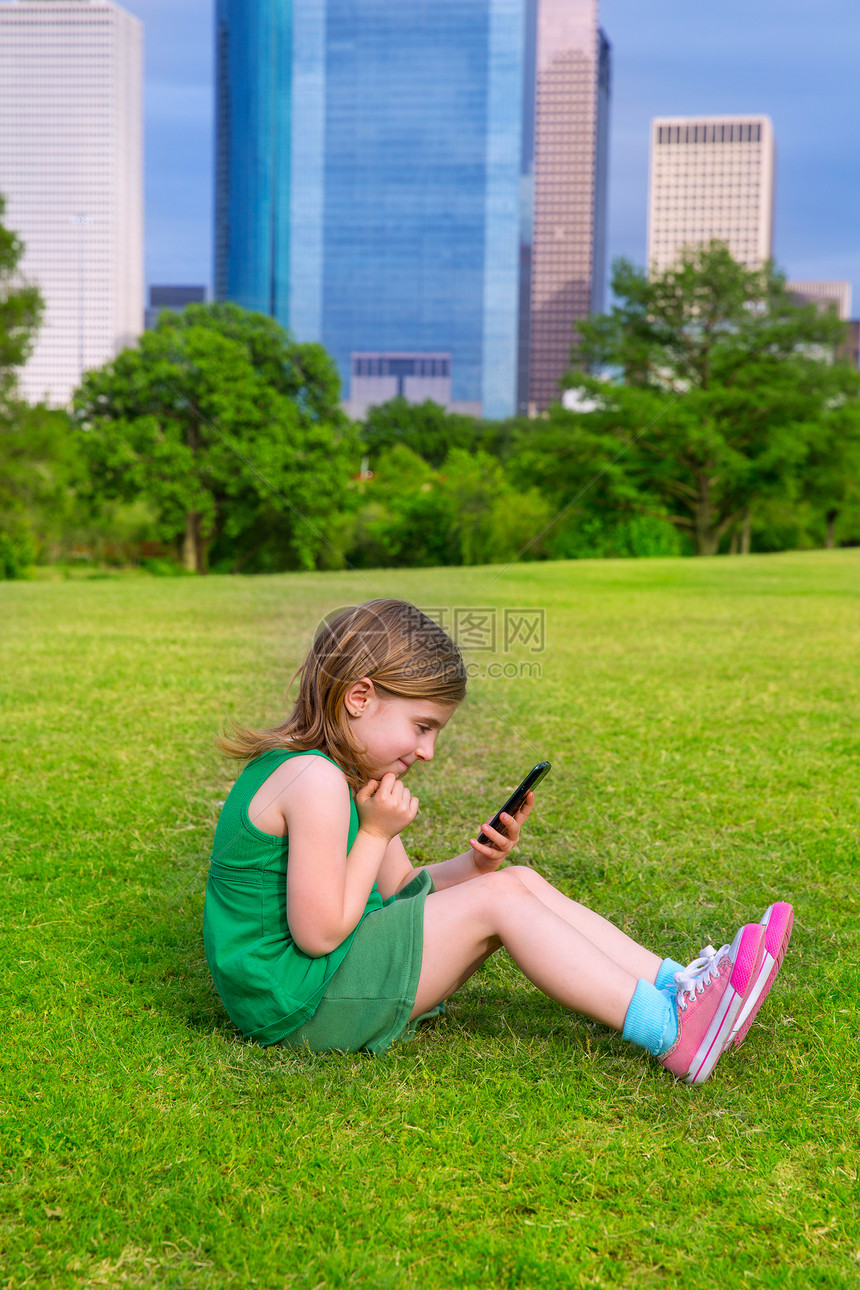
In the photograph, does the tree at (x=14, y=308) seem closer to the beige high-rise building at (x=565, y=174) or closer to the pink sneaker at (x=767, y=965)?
the pink sneaker at (x=767, y=965)

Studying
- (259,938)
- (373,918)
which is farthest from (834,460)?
(259,938)

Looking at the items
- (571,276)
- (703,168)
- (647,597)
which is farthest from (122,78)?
(647,597)

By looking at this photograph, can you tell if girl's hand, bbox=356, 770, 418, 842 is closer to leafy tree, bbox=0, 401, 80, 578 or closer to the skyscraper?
leafy tree, bbox=0, 401, 80, 578

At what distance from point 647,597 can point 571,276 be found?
195 meters

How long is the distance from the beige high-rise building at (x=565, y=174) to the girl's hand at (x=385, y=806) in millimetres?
179305

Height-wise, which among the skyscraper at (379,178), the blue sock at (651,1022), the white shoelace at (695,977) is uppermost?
the skyscraper at (379,178)

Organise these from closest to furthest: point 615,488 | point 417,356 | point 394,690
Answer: point 394,690 → point 615,488 → point 417,356

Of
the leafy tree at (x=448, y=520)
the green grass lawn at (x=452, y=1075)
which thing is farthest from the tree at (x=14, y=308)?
the green grass lawn at (x=452, y=1075)

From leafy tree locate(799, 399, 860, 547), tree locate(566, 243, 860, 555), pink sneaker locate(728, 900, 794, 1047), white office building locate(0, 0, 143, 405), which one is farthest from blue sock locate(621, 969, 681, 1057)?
white office building locate(0, 0, 143, 405)

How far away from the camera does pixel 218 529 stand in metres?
34.4

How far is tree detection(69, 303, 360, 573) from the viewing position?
101 feet

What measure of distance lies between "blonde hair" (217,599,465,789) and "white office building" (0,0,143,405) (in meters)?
183

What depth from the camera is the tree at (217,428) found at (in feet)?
101

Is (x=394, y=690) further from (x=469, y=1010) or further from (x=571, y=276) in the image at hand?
(x=571, y=276)
